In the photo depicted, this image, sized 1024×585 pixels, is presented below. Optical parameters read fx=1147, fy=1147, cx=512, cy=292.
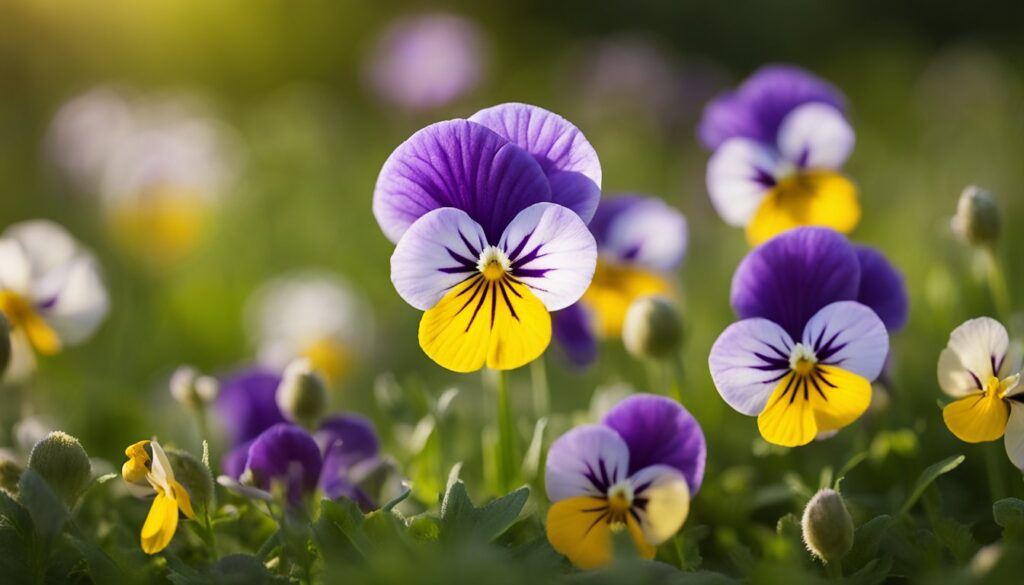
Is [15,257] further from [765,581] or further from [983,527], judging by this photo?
[983,527]

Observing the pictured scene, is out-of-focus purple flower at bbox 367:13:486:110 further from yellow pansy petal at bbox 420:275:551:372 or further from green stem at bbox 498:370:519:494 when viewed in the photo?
yellow pansy petal at bbox 420:275:551:372

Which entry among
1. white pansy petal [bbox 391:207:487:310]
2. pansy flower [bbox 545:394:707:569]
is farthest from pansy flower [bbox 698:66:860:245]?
white pansy petal [bbox 391:207:487:310]

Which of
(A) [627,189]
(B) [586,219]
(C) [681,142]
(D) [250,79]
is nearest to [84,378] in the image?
(B) [586,219]

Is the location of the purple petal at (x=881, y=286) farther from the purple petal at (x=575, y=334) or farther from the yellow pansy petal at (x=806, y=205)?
the purple petal at (x=575, y=334)

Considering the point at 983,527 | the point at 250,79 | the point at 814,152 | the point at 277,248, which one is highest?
the point at 250,79

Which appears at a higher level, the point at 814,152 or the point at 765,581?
the point at 814,152

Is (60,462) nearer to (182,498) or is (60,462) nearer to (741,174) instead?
(182,498)

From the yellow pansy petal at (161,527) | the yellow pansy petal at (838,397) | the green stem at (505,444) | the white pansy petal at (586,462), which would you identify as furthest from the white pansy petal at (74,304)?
the yellow pansy petal at (838,397)
